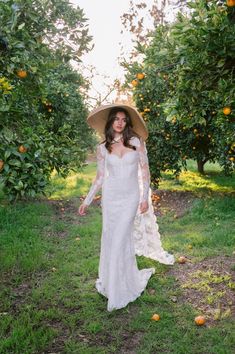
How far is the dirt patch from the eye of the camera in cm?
472

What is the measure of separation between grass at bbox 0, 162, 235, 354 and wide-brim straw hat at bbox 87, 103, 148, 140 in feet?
6.75

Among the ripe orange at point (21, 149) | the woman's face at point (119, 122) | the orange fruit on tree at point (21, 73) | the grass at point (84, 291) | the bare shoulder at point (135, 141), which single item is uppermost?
the orange fruit on tree at point (21, 73)

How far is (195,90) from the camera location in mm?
4168

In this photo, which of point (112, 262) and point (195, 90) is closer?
point (195, 90)

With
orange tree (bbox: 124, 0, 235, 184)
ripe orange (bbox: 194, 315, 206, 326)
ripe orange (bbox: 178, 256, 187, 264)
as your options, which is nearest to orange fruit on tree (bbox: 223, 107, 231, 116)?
orange tree (bbox: 124, 0, 235, 184)

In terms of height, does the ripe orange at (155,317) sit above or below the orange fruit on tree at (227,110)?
below

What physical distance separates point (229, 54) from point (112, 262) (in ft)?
8.71

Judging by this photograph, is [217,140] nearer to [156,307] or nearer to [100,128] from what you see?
[100,128]

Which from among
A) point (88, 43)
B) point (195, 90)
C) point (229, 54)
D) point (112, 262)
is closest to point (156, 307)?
point (112, 262)

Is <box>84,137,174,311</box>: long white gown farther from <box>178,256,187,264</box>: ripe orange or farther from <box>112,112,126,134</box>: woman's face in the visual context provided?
<box>178,256,187,264</box>: ripe orange

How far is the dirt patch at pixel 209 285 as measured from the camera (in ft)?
15.5

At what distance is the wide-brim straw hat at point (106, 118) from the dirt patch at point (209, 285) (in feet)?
6.78

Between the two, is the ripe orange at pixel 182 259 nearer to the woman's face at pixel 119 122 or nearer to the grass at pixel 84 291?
the grass at pixel 84 291

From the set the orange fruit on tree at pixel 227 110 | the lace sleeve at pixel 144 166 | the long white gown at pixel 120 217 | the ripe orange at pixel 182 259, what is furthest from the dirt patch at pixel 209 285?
the orange fruit on tree at pixel 227 110
